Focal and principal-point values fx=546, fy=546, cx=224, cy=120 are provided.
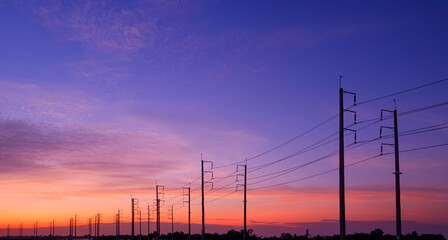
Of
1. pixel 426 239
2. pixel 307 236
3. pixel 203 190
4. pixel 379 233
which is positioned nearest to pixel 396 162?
pixel 203 190

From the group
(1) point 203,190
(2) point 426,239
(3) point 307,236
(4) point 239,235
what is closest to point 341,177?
(1) point 203,190

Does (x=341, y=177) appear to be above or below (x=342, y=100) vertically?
below

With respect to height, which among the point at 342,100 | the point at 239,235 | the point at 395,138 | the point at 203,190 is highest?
the point at 342,100

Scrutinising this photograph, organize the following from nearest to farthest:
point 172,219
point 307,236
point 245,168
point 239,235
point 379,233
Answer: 1. point 245,168
2. point 172,219
3. point 379,233
4. point 307,236
5. point 239,235

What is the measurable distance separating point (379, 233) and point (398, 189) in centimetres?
13577

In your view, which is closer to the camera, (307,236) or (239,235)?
(307,236)

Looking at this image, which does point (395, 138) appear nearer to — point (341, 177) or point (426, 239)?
point (341, 177)

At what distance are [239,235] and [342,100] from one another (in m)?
166

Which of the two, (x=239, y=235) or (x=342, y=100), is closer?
(x=342, y=100)

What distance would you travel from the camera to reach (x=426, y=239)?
12381 centimetres

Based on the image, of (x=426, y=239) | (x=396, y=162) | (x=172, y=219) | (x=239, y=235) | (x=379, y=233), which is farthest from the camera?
(x=239, y=235)

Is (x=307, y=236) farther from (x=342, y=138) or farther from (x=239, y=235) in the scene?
(x=342, y=138)

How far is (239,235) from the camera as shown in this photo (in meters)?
198

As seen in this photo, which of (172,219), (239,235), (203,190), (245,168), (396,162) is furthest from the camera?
(239,235)
